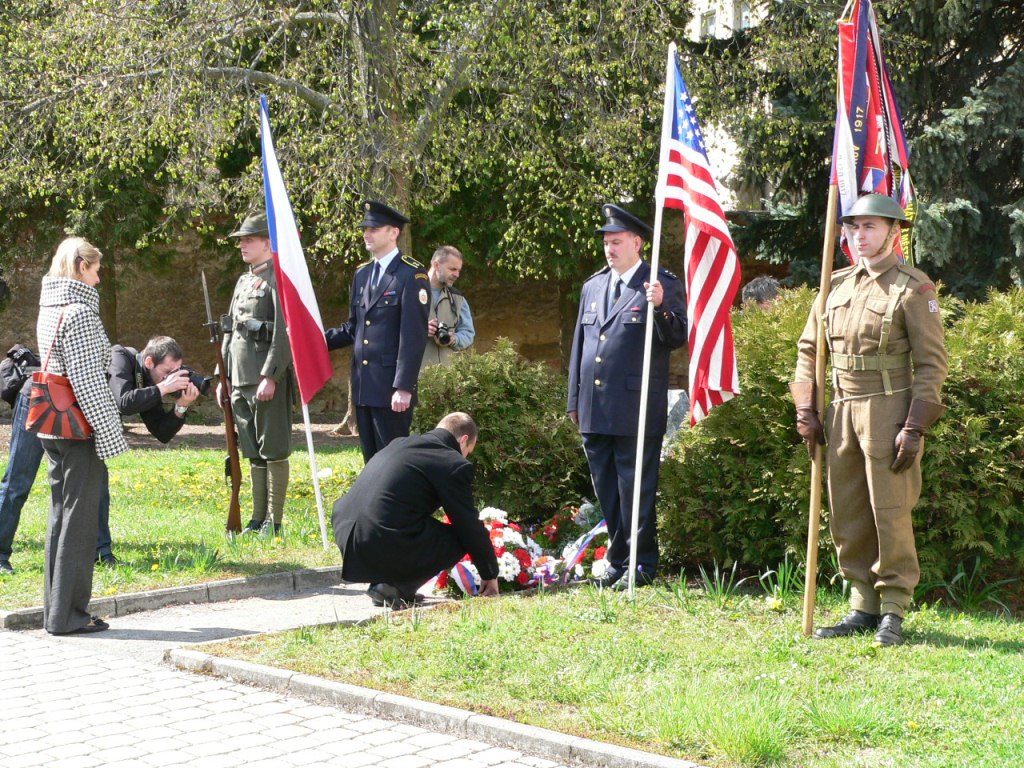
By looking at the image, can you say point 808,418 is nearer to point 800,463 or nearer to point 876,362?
point 876,362

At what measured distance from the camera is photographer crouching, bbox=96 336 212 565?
7.05m

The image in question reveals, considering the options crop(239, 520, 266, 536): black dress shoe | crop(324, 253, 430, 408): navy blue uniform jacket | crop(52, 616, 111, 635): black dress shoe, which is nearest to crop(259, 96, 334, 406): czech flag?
crop(324, 253, 430, 408): navy blue uniform jacket

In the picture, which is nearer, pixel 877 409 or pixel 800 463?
pixel 877 409

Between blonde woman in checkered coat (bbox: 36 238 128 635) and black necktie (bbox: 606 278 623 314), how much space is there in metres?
3.00

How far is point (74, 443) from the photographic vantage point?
21.8 feet

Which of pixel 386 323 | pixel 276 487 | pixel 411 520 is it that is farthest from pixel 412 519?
pixel 276 487

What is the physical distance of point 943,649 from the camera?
Result: 5.79 m

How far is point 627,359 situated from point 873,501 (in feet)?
6.44

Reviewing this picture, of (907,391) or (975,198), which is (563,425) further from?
(975,198)

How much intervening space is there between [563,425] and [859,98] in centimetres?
349

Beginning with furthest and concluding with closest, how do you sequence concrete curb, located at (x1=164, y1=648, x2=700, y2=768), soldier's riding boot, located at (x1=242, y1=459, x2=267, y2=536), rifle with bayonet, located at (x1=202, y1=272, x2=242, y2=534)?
soldier's riding boot, located at (x1=242, y1=459, x2=267, y2=536) → rifle with bayonet, located at (x1=202, y1=272, x2=242, y2=534) → concrete curb, located at (x1=164, y1=648, x2=700, y2=768)

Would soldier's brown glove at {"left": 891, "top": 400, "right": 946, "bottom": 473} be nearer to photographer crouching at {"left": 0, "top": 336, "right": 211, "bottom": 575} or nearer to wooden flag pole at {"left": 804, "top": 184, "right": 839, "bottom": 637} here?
wooden flag pole at {"left": 804, "top": 184, "right": 839, "bottom": 637}

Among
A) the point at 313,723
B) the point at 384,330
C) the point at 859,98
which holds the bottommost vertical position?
the point at 313,723

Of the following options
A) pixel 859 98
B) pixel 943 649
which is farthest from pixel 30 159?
pixel 943 649
